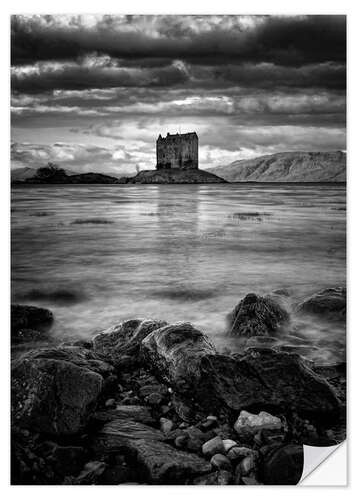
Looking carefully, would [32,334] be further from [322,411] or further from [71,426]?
[322,411]

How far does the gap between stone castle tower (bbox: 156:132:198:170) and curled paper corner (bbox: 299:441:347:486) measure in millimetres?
2593

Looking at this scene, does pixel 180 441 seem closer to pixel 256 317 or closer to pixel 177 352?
pixel 177 352

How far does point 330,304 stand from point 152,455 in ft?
6.23

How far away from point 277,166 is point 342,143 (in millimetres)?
599

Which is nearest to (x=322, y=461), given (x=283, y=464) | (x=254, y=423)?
(x=283, y=464)

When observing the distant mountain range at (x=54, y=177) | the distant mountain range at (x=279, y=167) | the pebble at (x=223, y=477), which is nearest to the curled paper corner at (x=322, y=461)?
the pebble at (x=223, y=477)

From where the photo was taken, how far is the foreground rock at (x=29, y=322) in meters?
4.04

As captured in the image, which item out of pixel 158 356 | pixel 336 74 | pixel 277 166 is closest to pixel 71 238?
pixel 158 356

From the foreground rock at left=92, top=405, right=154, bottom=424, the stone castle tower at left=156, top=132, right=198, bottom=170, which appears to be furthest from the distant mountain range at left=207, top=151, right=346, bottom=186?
the foreground rock at left=92, top=405, right=154, bottom=424

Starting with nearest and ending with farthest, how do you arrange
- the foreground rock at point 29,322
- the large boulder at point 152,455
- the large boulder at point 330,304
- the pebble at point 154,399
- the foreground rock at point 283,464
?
the large boulder at point 152,455 < the foreground rock at point 283,464 < the pebble at point 154,399 < the foreground rock at point 29,322 < the large boulder at point 330,304

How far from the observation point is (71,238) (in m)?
4.28

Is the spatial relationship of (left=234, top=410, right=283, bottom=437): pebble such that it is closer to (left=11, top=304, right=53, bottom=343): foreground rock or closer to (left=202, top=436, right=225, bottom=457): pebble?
(left=202, top=436, right=225, bottom=457): pebble

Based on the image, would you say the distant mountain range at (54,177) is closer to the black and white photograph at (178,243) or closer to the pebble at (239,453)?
the black and white photograph at (178,243)

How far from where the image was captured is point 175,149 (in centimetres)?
443
